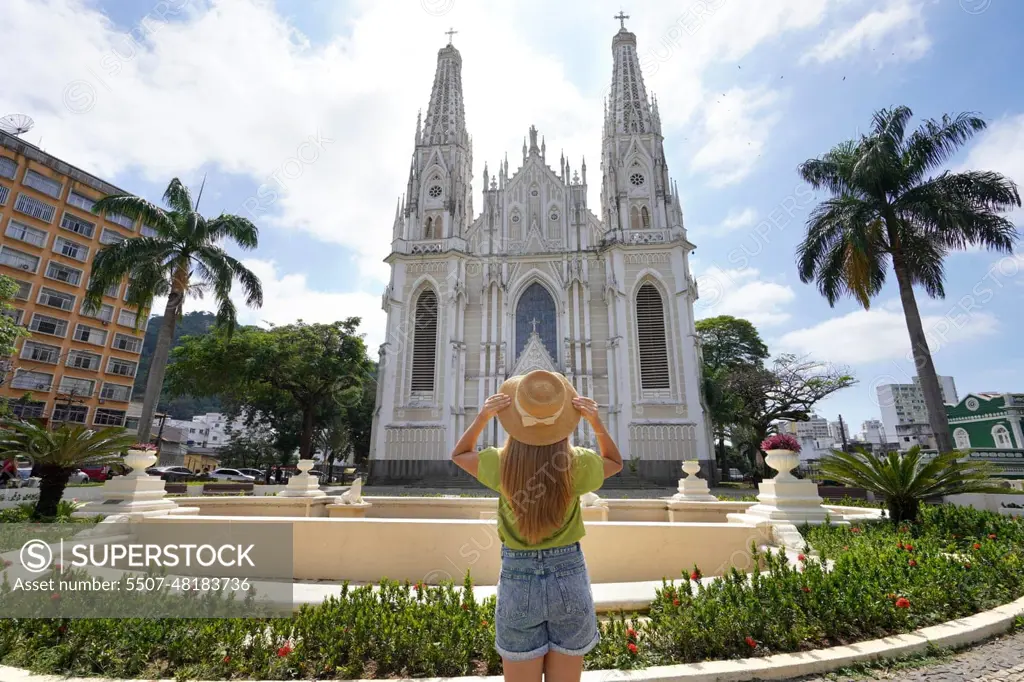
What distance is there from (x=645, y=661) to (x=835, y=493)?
49.1 ft

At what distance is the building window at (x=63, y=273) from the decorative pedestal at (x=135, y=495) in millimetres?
38414

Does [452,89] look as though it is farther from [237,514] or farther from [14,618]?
[14,618]

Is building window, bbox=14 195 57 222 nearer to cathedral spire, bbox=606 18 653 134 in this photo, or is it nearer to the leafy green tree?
the leafy green tree

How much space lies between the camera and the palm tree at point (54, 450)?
8656 mm

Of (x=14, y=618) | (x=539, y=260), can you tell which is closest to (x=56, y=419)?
(x=539, y=260)

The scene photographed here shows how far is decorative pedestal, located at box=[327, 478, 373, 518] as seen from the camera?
9.53 metres

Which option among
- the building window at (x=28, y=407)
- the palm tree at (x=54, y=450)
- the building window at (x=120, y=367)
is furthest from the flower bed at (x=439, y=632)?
the building window at (x=120, y=367)

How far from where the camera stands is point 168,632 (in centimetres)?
330

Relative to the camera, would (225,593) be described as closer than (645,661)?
No

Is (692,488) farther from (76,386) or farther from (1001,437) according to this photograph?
(76,386)

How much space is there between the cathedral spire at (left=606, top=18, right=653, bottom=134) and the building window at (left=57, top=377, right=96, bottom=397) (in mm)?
41047

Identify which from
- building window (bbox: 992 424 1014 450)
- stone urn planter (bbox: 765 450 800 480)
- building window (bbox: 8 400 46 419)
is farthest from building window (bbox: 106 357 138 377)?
building window (bbox: 992 424 1014 450)

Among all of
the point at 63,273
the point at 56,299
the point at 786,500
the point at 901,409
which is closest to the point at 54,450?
the point at 786,500

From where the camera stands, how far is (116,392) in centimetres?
3828
